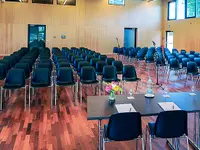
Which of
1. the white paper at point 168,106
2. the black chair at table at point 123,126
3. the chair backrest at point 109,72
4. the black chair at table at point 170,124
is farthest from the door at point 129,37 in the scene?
the black chair at table at point 123,126

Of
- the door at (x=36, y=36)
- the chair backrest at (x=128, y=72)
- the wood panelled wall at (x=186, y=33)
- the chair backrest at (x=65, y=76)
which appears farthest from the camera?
the door at (x=36, y=36)

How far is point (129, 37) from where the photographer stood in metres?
20.5

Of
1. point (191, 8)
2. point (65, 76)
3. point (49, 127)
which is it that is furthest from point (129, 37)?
point (49, 127)

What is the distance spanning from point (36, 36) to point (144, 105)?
16275 millimetres

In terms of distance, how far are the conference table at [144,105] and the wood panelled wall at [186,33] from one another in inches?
547

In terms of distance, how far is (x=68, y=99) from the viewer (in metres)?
6.38

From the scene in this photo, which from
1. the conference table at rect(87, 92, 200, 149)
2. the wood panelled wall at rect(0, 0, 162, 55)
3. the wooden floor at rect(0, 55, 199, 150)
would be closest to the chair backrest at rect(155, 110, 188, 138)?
the conference table at rect(87, 92, 200, 149)

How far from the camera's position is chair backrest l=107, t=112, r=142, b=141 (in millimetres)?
Answer: 2684

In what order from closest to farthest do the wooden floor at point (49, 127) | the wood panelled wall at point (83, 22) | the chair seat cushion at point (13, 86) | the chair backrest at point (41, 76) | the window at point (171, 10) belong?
1. the wooden floor at point (49, 127)
2. the chair seat cushion at point (13, 86)
3. the chair backrest at point (41, 76)
4. the wood panelled wall at point (83, 22)
5. the window at point (171, 10)

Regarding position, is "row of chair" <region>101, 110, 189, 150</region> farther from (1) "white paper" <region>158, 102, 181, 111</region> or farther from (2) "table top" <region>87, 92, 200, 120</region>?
(1) "white paper" <region>158, 102, 181, 111</region>

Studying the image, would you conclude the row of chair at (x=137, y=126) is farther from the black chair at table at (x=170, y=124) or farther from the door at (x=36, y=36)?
the door at (x=36, y=36)

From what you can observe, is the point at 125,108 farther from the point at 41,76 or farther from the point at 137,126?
the point at 41,76

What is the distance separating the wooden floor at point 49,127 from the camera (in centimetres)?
364

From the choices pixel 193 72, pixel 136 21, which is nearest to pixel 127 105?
pixel 193 72
